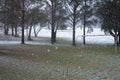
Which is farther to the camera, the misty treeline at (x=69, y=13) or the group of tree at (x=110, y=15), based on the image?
the misty treeline at (x=69, y=13)

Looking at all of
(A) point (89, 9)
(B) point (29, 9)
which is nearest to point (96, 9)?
(A) point (89, 9)

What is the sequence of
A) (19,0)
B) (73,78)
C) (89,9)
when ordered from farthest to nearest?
(89,9)
(19,0)
(73,78)

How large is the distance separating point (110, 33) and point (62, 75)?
1090 inches

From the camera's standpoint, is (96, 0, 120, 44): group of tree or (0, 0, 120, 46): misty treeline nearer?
(96, 0, 120, 44): group of tree

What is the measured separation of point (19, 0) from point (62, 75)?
2673 cm

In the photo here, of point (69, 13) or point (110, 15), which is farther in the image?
point (69, 13)

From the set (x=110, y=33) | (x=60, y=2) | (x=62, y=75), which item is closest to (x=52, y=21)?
(x=60, y=2)

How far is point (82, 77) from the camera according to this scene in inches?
467

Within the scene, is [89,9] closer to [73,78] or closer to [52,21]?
[52,21]

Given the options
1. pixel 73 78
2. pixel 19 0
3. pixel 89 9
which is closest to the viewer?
pixel 73 78

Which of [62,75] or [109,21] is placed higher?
[109,21]

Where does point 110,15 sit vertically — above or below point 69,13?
below

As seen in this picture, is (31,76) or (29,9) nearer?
(31,76)

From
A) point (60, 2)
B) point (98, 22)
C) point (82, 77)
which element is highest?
point (60, 2)
